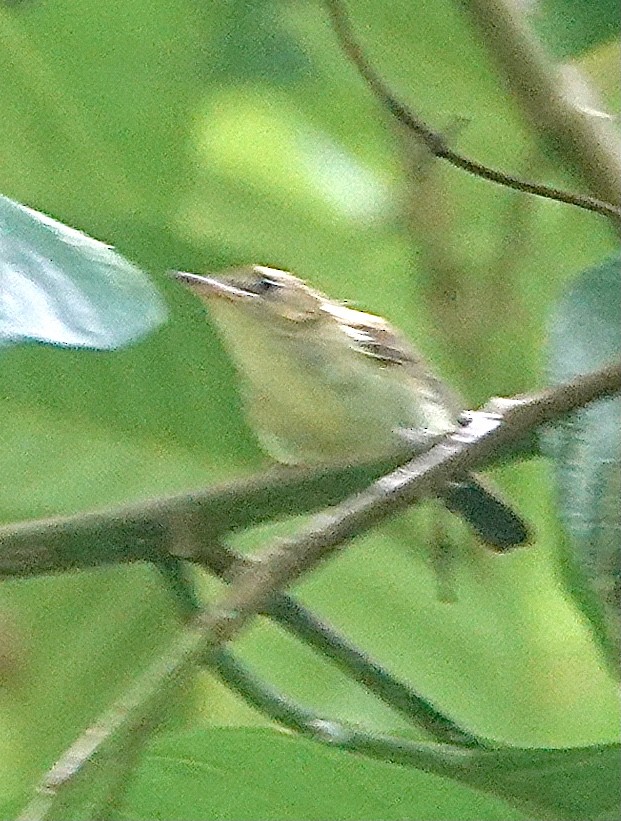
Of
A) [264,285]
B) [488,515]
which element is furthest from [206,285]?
[488,515]

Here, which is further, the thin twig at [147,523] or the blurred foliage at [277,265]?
the blurred foliage at [277,265]

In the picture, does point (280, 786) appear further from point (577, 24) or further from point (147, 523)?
point (577, 24)

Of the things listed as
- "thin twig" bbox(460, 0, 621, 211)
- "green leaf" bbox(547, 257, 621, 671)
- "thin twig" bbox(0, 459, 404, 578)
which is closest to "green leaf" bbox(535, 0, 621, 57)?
"thin twig" bbox(460, 0, 621, 211)

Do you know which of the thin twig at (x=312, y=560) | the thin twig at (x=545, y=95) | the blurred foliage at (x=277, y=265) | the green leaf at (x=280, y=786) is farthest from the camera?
the blurred foliage at (x=277, y=265)

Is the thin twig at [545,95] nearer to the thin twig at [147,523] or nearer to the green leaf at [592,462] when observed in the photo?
the green leaf at [592,462]

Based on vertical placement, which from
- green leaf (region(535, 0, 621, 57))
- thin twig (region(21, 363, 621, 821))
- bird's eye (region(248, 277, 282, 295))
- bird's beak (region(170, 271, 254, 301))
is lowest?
bird's eye (region(248, 277, 282, 295))

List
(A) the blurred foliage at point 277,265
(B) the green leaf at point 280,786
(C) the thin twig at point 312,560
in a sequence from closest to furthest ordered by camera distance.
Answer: (C) the thin twig at point 312,560
(B) the green leaf at point 280,786
(A) the blurred foliage at point 277,265

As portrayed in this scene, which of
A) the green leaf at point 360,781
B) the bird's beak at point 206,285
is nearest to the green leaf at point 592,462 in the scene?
the green leaf at point 360,781

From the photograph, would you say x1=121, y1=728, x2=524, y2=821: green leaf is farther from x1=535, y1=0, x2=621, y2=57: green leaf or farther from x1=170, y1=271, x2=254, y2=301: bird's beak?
x1=535, y1=0, x2=621, y2=57: green leaf
